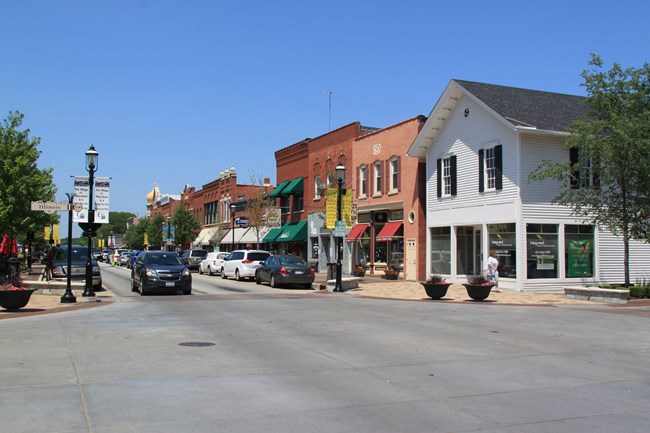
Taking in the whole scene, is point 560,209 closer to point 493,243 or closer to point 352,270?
point 493,243

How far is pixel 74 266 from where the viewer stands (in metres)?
24.4

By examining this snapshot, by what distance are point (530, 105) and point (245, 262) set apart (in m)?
16.5

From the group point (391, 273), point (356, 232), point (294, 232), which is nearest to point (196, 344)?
point (391, 273)

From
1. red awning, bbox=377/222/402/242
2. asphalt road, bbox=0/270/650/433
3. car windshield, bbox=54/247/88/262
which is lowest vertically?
asphalt road, bbox=0/270/650/433

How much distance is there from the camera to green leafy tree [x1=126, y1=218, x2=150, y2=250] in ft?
301

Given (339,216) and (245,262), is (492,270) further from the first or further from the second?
(245,262)

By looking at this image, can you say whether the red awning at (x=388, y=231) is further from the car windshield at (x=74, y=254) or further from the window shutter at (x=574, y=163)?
the car windshield at (x=74, y=254)

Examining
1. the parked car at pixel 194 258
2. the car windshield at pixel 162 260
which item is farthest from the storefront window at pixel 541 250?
the parked car at pixel 194 258

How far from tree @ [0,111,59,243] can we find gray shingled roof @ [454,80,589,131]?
25.1 metres

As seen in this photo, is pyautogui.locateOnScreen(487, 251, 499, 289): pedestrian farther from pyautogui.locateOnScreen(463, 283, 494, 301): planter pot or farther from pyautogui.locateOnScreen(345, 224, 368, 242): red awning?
pyautogui.locateOnScreen(345, 224, 368, 242): red awning

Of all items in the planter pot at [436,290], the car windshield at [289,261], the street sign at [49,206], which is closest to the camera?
the street sign at [49,206]

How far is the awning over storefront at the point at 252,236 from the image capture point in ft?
169

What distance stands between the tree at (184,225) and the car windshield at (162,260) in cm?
4837

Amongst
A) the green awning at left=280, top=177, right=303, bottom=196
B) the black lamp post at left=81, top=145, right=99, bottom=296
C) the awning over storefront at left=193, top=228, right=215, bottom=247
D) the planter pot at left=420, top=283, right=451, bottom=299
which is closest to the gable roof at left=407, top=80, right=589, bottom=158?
the planter pot at left=420, top=283, right=451, bottom=299
